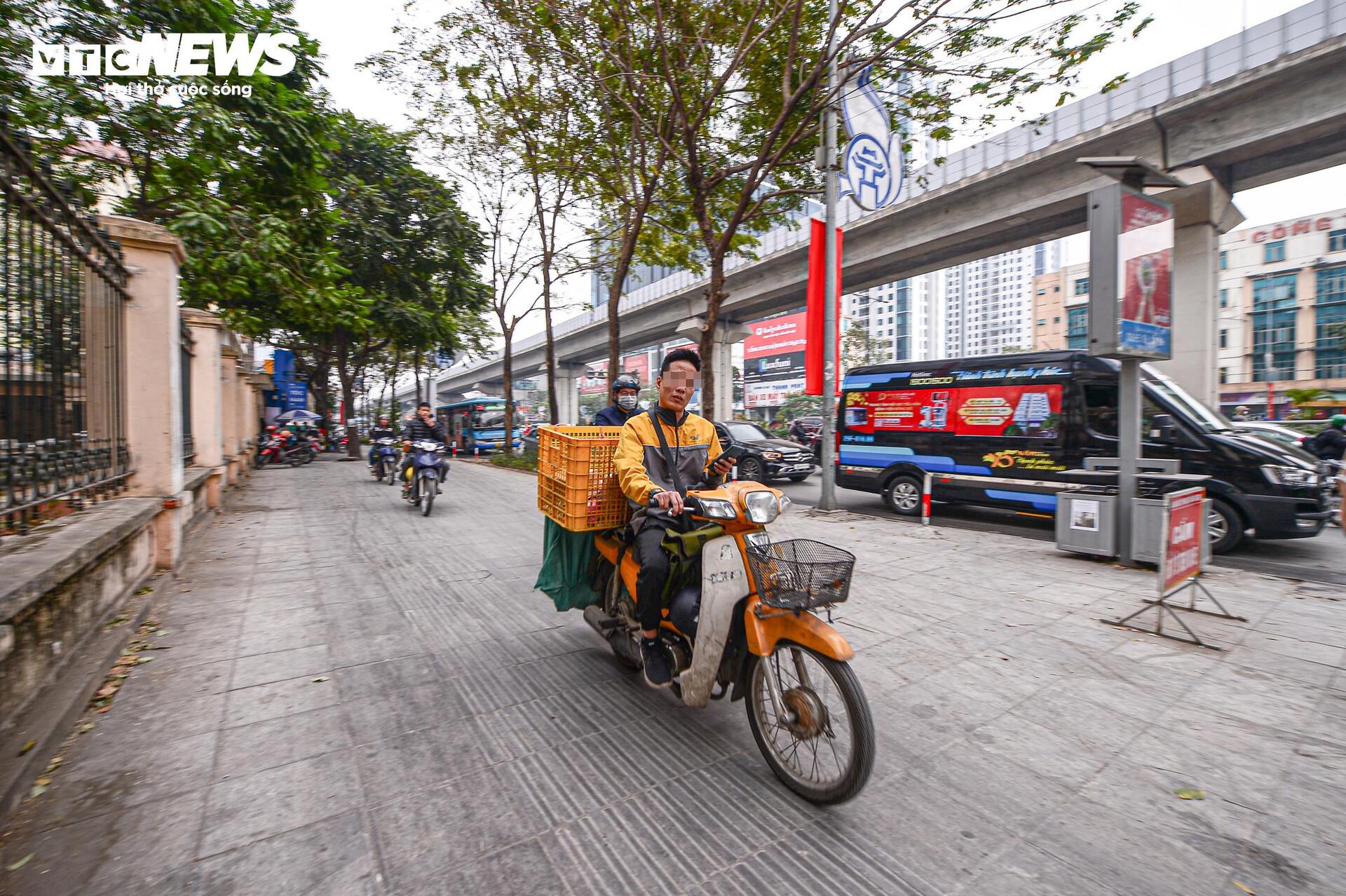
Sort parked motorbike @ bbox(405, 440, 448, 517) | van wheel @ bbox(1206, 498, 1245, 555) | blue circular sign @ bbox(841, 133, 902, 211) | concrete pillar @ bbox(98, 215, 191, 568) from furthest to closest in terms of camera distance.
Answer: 1. parked motorbike @ bbox(405, 440, 448, 517)
2. blue circular sign @ bbox(841, 133, 902, 211)
3. van wheel @ bbox(1206, 498, 1245, 555)
4. concrete pillar @ bbox(98, 215, 191, 568)

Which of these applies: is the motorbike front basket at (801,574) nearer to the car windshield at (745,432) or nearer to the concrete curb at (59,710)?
the concrete curb at (59,710)

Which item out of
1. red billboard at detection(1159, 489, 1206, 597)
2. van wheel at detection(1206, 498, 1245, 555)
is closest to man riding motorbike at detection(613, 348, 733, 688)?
red billboard at detection(1159, 489, 1206, 597)

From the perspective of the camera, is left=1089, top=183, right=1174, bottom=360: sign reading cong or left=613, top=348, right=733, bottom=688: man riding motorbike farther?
left=1089, top=183, right=1174, bottom=360: sign reading cong

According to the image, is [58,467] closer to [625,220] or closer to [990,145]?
[625,220]

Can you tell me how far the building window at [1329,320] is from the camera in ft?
138

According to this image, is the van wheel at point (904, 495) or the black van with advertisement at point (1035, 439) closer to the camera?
the black van with advertisement at point (1035, 439)

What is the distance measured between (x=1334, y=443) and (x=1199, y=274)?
4.32 m

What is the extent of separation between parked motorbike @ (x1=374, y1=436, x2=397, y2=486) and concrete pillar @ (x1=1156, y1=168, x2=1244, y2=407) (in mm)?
16598

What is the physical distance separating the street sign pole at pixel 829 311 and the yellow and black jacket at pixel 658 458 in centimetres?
690

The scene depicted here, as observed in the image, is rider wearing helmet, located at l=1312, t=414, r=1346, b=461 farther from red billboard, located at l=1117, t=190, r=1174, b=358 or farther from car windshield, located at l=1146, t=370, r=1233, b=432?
red billboard, located at l=1117, t=190, r=1174, b=358

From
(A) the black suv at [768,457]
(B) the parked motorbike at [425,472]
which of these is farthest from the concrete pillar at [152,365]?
(A) the black suv at [768,457]

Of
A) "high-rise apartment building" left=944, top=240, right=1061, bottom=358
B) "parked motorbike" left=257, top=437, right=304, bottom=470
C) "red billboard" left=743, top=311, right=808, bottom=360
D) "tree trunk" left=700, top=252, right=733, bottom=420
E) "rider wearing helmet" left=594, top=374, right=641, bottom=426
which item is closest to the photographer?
"rider wearing helmet" left=594, top=374, right=641, bottom=426

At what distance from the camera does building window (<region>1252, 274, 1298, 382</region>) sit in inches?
1751

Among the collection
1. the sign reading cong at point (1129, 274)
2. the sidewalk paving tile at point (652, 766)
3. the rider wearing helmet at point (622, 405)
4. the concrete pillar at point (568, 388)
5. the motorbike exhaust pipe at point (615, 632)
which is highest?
the concrete pillar at point (568, 388)
